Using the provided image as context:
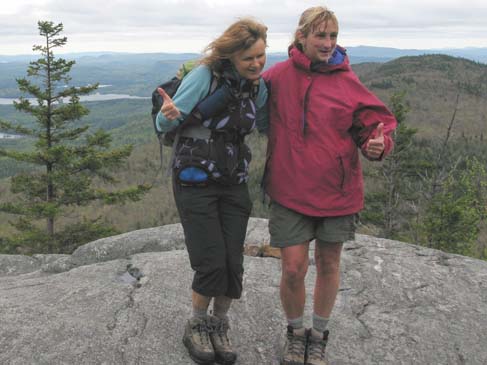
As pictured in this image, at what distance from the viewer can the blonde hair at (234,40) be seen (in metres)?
2.70

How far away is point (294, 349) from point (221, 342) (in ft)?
1.75

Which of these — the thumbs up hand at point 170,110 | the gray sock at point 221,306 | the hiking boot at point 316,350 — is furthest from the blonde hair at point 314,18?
the hiking boot at point 316,350

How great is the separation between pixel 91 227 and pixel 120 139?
12504 cm

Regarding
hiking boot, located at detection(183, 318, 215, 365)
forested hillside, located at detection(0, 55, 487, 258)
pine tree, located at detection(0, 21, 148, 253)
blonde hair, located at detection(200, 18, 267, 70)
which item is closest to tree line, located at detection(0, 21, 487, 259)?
pine tree, located at detection(0, 21, 148, 253)

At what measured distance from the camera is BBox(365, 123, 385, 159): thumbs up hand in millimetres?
2812

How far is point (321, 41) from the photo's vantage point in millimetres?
2795

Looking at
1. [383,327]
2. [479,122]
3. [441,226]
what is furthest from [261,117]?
[479,122]

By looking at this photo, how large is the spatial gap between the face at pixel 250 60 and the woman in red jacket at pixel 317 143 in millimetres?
296

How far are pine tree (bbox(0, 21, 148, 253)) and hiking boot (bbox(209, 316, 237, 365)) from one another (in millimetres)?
14675

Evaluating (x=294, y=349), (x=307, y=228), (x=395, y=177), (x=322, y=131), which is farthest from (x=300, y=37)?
(x=395, y=177)

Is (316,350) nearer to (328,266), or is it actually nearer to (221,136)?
(328,266)

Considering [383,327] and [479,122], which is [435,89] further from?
[383,327]

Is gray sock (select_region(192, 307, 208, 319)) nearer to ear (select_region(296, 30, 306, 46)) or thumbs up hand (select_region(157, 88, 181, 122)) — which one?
thumbs up hand (select_region(157, 88, 181, 122))

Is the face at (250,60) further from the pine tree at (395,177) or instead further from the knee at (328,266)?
the pine tree at (395,177)
